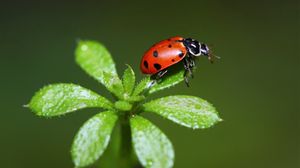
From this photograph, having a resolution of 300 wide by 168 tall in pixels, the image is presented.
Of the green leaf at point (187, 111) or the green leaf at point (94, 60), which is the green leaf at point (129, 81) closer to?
the green leaf at point (187, 111)

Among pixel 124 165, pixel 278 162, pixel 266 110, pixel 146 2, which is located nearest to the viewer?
pixel 124 165

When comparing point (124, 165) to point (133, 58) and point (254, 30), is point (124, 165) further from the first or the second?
point (254, 30)

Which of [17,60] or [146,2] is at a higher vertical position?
[146,2]

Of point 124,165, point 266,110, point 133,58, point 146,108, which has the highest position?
point 133,58

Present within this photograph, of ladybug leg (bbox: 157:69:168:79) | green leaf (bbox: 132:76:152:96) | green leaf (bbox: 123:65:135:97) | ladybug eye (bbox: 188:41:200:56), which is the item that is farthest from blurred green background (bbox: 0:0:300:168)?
green leaf (bbox: 123:65:135:97)

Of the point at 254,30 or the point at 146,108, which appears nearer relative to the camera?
the point at 146,108

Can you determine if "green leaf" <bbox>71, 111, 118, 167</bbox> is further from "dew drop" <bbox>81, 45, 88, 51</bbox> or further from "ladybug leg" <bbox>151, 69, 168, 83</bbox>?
"dew drop" <bbox>81, 45, 88, 51</bbox>

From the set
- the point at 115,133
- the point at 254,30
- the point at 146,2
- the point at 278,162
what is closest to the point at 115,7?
the point at 146,2
